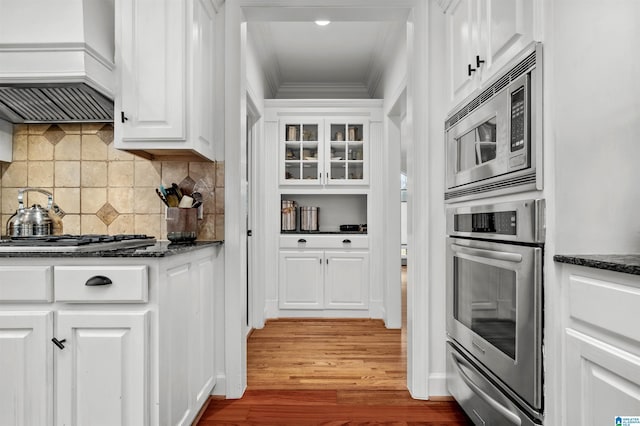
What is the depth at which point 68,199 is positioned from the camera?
2.49m

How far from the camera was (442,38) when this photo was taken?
95.9 inches

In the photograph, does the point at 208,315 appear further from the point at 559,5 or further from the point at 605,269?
the point at 559,5

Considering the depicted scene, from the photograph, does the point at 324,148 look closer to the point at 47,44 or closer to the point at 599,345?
the point at 47,44

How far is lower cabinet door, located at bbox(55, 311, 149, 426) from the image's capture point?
1.58 metres

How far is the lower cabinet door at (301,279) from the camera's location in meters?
4.46

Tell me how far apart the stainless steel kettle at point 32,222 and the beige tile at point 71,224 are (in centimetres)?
14

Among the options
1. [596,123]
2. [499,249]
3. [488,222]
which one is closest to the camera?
[596,123]

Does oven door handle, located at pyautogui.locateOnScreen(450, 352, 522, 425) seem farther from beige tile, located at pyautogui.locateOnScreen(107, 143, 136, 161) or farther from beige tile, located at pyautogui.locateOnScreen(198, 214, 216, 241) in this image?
beige tile, located at pyautogui.locateOnScreen(107, 143, 136, 161)

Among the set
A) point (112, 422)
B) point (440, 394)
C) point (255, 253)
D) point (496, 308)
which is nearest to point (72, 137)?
point (112, 422)

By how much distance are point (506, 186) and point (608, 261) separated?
53 centimetres

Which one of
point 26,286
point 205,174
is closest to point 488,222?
point 205,174

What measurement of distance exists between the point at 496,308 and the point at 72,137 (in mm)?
2477

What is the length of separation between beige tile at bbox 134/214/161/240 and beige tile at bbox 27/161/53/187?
1.83 feet

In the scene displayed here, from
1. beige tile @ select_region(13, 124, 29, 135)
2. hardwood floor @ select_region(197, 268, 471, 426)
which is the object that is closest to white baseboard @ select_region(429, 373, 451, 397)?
hardwood floor @ select_region(197, 268, 471, 426)
